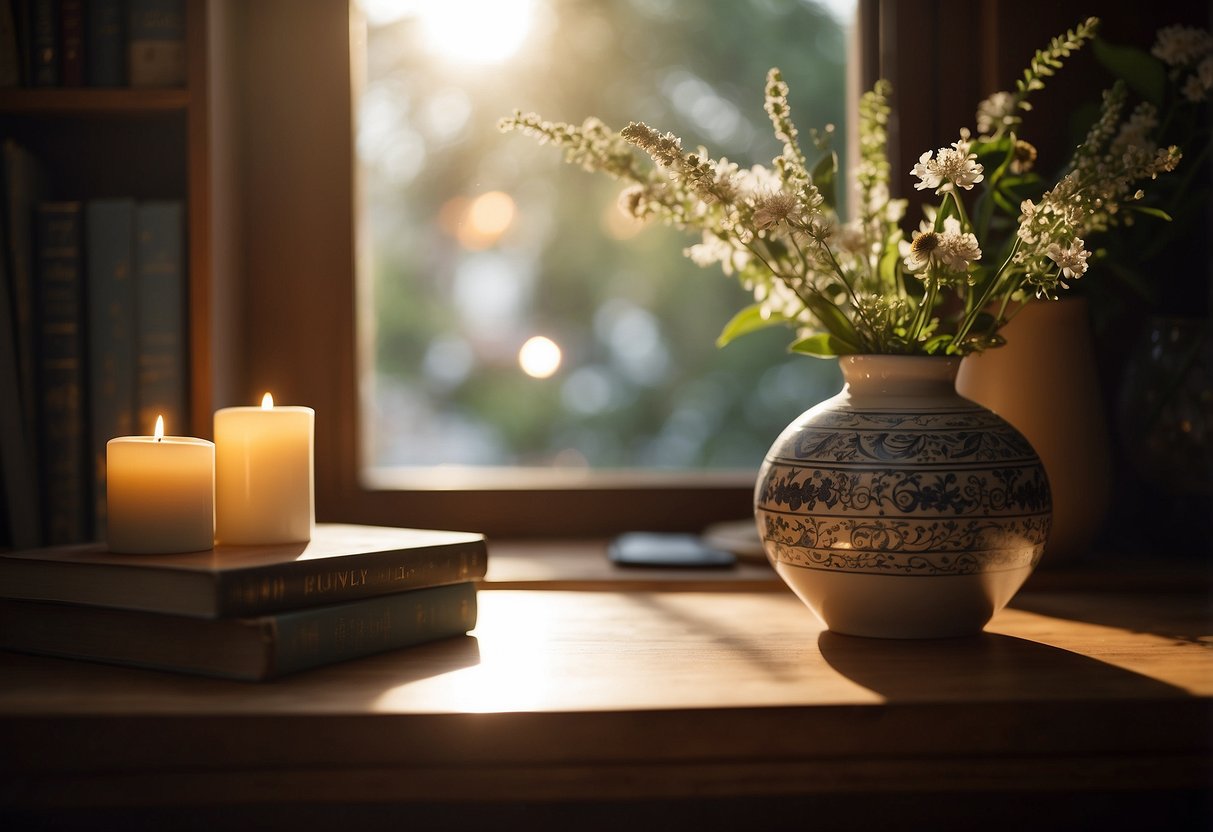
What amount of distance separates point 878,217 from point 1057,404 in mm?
267

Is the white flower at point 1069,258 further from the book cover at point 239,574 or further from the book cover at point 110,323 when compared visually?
the book cover at point 110,323

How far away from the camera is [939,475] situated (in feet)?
2.34

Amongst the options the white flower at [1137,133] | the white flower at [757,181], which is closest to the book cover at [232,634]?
the white flower at [757,181]

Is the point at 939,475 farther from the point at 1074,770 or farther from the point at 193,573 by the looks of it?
the point at 193,573

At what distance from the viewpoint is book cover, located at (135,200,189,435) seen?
1033 mm

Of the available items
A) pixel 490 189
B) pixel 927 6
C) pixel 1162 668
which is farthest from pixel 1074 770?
pixel 490 189

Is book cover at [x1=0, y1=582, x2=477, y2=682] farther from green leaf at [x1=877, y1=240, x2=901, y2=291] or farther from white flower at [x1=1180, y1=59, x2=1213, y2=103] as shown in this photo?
white flower at [x1=1180, y1=59, x2=1213, y2=103]

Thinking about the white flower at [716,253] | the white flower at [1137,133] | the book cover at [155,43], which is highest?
the book cover at [155,43]

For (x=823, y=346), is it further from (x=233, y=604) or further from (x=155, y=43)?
(x=155, y=43)

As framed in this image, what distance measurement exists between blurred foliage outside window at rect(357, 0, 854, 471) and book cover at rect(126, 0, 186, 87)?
10.7 inches

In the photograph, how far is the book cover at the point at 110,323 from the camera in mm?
1034

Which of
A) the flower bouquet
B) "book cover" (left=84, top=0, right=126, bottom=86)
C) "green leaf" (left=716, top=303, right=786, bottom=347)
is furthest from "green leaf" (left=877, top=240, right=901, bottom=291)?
"book cover" (left=84, top=0, right=126, bottom=86)

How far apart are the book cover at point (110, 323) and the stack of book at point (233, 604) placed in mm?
289

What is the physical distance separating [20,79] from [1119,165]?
3.52ft
